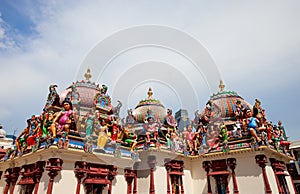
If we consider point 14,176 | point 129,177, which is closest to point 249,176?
point 129,177

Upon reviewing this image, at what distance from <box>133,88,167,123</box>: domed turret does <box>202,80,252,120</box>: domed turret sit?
5.90 meters

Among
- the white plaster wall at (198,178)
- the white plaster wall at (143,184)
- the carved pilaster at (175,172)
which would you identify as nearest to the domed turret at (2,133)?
the white plaster wall at (143,184)

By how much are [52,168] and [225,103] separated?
17682 mm

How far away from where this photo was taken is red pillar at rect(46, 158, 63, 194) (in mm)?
12253

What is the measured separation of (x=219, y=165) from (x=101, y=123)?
10.8 meters

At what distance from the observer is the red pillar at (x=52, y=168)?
40.2 ft

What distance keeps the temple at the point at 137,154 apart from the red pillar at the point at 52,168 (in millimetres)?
55

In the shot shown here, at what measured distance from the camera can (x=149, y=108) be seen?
2470cm

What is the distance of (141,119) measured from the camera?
23875 mm

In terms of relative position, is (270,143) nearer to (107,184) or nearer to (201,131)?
(201,131)

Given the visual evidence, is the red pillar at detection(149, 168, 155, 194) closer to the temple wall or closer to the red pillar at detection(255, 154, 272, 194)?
the temple wall

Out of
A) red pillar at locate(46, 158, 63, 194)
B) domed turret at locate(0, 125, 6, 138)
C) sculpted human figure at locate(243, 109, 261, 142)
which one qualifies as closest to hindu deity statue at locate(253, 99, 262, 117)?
sculpted human figure at locate(243, 109, 261, 142)

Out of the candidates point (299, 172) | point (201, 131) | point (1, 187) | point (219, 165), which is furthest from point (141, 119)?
point (299, 172)

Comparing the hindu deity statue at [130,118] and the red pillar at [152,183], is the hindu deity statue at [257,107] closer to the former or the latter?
the red pillar at [152,183]
